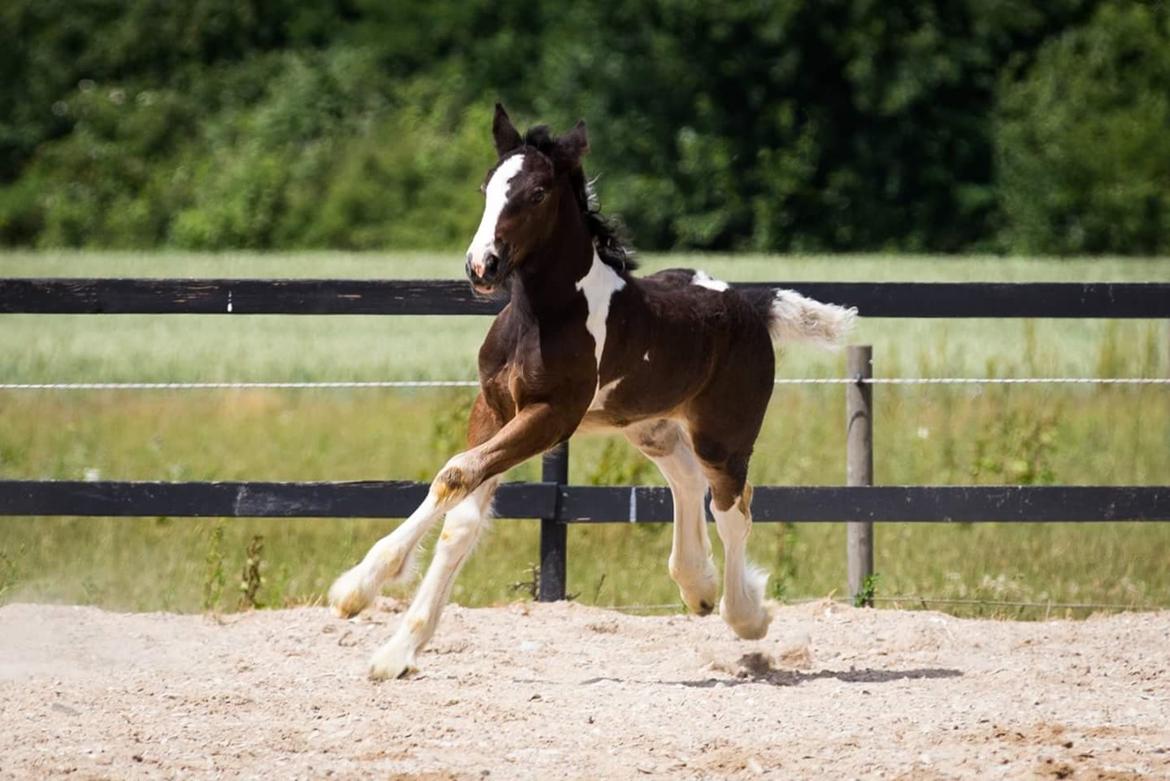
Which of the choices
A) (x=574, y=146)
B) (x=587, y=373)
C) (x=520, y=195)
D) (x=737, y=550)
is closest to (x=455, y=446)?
(x=737, y=550)

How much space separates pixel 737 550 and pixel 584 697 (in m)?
1.29

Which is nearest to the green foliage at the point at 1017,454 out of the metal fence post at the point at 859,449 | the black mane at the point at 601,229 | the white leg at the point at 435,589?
the metal fence post at the point at 859,449

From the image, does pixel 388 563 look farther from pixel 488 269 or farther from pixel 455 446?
pixel 455 446

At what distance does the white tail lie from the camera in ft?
24.6

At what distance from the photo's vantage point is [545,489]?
320 inches

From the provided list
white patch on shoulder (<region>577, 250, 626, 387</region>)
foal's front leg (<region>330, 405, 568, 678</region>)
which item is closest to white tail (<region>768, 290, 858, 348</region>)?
white patch on shoulder (<region>577, 250, 626, 387</region>)

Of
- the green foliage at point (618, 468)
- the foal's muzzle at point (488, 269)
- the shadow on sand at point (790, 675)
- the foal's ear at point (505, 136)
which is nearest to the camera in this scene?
the foal's muzzle at point (488, 269)

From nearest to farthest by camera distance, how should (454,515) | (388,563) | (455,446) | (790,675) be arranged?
(388,563) → (454,515) → (790,675) → (455,446)

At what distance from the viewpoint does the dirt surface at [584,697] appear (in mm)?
5250

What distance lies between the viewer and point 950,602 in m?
8.55

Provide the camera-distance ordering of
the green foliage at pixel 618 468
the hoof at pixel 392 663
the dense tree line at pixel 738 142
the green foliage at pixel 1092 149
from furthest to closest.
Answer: the green foliage at pixel 1092 149 → the dense tree line at pixel 738 142 → the green foliage at pixel 618 468 → the hoof at pixel 392 663

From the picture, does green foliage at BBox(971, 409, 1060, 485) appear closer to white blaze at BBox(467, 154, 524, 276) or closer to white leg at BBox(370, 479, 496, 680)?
white leg at BBox(370, 479, 496, 680)

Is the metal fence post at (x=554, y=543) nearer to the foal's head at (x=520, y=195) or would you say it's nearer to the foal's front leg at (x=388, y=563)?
the foal's head at (x=520, y=195)

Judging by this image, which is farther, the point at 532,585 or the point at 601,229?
the point at 532,585
